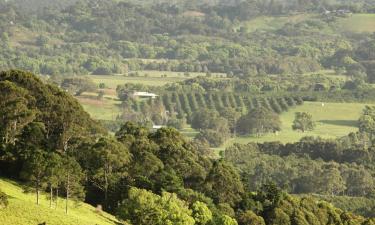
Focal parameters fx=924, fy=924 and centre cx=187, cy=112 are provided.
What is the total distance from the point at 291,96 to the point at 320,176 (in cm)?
7379

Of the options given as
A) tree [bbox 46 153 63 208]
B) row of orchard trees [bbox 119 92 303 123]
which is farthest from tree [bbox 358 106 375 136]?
tree [bbox 46 153 63 208]

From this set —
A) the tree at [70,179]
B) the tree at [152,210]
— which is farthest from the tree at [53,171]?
the tree at [152,210]

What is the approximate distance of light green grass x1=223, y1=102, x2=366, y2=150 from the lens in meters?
148

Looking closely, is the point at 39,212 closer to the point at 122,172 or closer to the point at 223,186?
the point at 122,172

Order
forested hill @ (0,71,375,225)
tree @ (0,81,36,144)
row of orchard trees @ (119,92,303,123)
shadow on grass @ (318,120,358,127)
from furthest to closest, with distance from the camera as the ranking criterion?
row of orchard trees @ (119,92,303,123) → shadow on grass @ (318,120,358,127) → tree @ (0,81,36,144) → forested hill @ (0,71,375,225)

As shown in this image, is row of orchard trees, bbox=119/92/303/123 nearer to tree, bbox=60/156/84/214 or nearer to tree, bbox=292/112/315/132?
tree, bbox=292/112/315/132

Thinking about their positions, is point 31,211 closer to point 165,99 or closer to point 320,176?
point 320,176

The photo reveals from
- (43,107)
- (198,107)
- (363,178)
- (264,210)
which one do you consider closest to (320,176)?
(363,178)

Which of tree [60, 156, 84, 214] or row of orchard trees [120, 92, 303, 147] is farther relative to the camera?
row of orchard trees [120, 92, 303, 147]

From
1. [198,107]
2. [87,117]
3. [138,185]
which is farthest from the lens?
[198,107]

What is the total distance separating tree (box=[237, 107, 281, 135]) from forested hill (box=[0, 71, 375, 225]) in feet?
232

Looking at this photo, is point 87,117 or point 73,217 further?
point 87,117

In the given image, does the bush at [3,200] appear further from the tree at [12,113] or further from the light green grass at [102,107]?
the light green grass at [102,107]

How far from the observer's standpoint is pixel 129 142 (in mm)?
74500
